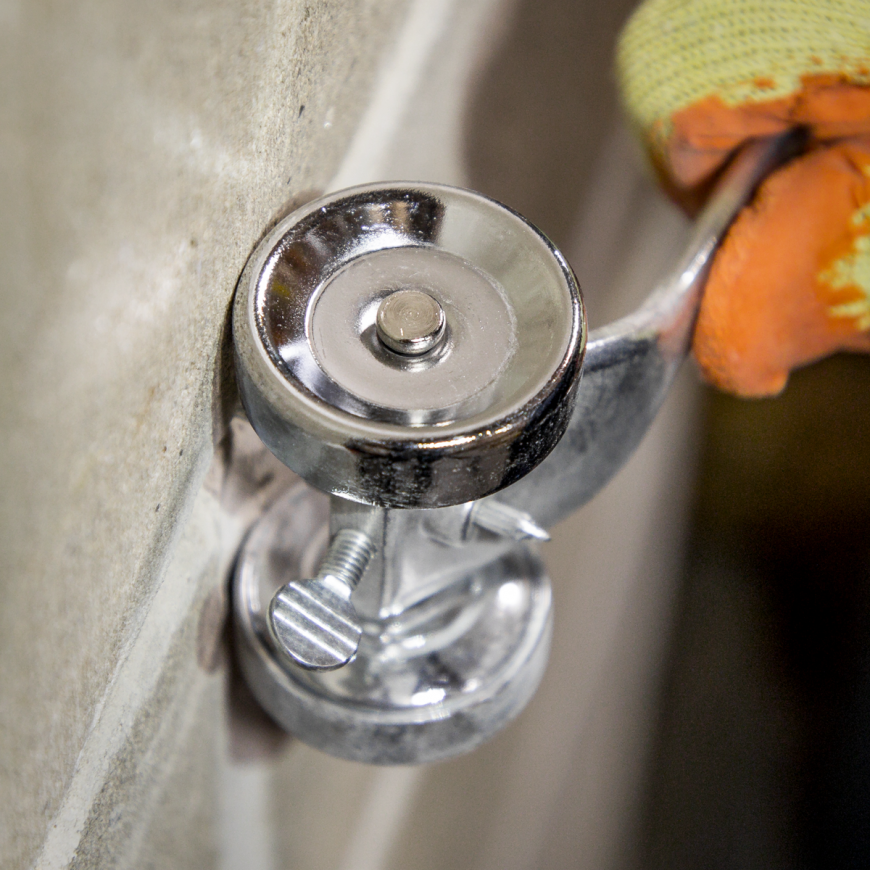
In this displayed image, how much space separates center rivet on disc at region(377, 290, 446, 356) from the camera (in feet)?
1.03

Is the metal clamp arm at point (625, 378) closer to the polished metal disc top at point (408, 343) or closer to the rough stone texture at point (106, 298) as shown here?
the polished metal disc top at point (408, 343)

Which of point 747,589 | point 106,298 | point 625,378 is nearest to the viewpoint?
point 106,298

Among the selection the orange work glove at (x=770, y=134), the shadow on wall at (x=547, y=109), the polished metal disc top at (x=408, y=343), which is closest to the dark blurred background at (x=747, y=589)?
the shadow on wall at (x=547, y=109)

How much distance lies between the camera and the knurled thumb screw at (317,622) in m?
0.32

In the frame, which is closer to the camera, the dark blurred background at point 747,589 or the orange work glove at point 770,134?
the orange work glove at point 770,134

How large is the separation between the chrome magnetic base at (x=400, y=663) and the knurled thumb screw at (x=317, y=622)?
0.10 meters

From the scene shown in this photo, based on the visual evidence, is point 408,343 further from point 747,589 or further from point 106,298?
point 747,589

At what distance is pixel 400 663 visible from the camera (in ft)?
1.44

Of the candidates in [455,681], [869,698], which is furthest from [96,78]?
[869,698]

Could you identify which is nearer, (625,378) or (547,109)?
(625,378)

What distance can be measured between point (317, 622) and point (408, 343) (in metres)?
0.12

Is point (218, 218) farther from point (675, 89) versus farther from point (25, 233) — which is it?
point (675, 89)

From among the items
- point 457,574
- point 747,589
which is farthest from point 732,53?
point 747,589

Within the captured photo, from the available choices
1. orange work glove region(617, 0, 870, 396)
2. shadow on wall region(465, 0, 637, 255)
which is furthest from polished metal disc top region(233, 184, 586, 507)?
shadow on wall region(465, 0, 637, 255)
